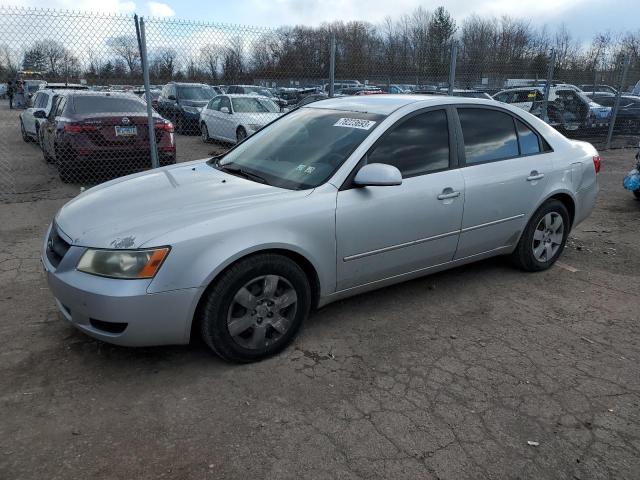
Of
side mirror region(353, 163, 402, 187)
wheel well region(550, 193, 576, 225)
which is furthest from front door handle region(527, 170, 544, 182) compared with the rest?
side mirror region(353, 163, 402, 187)

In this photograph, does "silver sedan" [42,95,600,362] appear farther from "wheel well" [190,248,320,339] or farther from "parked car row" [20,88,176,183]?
"parked car row" [20,88,176,183]

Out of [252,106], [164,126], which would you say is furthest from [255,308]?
[252,106]

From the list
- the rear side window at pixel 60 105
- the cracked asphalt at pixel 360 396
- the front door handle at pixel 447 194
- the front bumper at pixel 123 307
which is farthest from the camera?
the rear side window at pixel 60 105

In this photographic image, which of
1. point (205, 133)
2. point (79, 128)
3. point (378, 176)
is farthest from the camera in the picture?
point (205, 133)

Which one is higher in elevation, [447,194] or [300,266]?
[447,194]

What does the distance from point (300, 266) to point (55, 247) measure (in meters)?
1.55

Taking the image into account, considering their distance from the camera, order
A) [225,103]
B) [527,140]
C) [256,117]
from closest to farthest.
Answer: [527,140]
[256,117]
[225,103]

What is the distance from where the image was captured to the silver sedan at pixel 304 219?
2785mm

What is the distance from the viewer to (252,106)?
13031 millimetres

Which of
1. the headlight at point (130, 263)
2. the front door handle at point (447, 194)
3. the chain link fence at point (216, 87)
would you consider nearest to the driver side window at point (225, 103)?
the chain link fence at point (216, 87)

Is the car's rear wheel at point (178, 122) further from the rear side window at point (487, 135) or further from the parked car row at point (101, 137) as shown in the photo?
the rear side window at point (487, 135)

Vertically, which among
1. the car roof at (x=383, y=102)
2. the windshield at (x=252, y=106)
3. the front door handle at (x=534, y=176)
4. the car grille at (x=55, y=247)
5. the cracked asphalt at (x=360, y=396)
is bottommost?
the cracked asphalt at (x=360, y=396)

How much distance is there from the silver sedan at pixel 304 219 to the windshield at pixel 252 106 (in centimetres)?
893

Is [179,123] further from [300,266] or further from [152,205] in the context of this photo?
[300,266]
